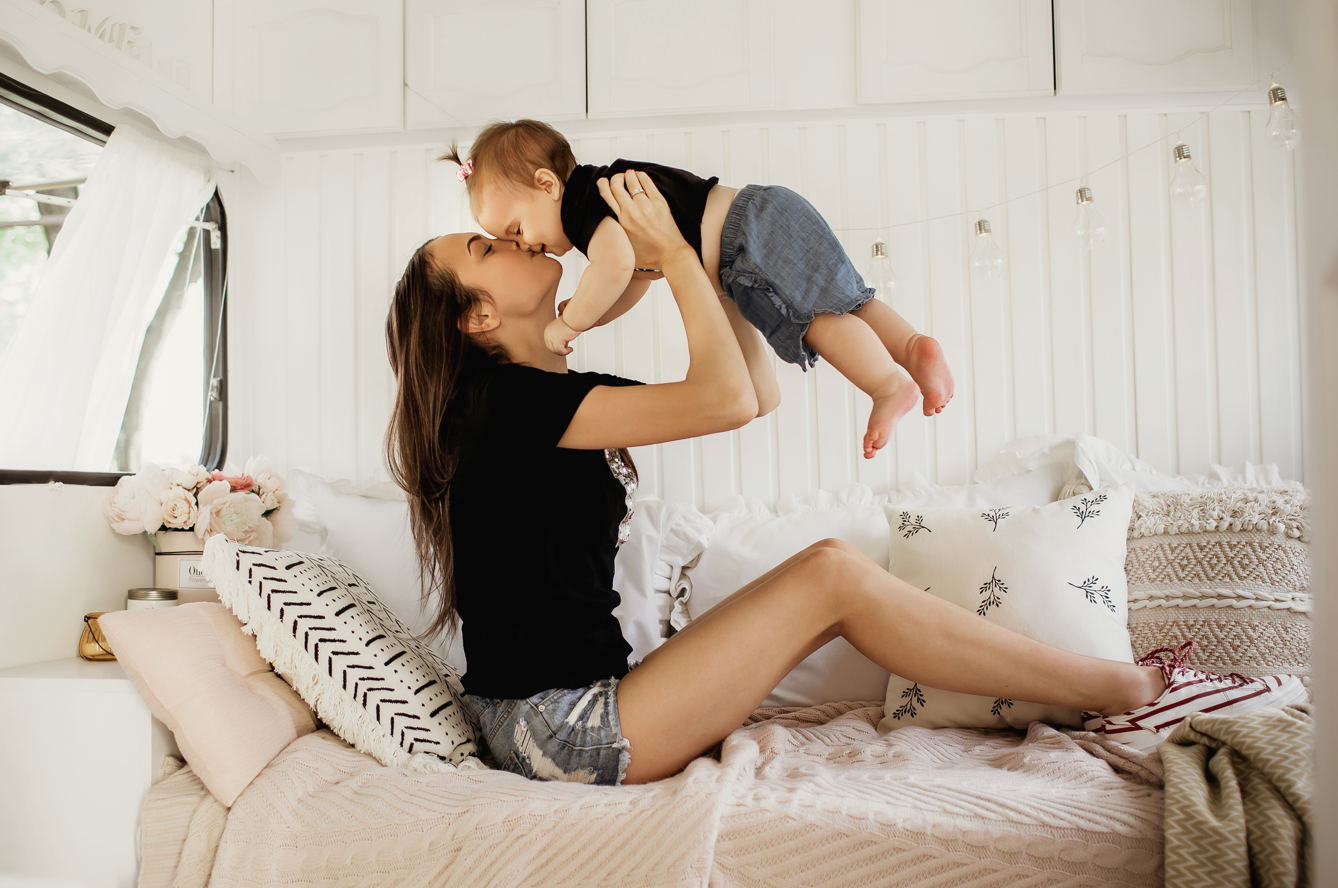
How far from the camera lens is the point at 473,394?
1481 mm

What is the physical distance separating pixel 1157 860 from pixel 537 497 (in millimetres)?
1041

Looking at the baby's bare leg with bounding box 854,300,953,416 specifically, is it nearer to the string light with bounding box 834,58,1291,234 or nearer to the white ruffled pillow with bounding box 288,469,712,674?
the white ruffled pillow with bounding box 288,469,712,674

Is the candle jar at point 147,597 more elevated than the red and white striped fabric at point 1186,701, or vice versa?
the candle jar at point 147,597

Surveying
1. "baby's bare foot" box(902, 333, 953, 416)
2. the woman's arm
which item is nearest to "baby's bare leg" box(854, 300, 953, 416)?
"baby's bare foot" box(902, 333, 953, 416)

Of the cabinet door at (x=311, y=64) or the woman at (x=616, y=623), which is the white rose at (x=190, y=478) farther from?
the cabinet door at (x=311, y=64)

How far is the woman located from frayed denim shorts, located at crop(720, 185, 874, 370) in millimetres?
97

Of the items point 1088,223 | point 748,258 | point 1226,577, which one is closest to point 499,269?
point 748,258

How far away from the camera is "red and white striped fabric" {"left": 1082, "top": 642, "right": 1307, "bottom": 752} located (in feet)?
4.60

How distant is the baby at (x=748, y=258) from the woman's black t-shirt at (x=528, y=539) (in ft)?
0.50

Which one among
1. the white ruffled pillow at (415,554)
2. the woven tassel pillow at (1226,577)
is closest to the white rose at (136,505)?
the white ruffled pillow at (415,554)

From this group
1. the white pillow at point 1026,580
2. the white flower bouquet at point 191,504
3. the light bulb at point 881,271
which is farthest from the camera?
the light bulb at point 881,271

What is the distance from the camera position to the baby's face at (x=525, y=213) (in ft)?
5.18

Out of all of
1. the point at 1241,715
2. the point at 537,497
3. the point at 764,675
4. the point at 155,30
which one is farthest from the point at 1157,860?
the point at 155,30

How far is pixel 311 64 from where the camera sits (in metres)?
2.54
